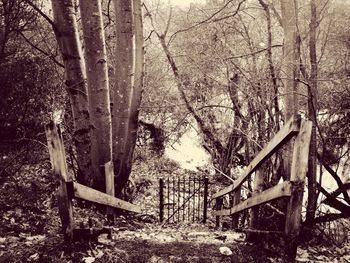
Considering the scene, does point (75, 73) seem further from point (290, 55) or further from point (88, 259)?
point (290, 55)

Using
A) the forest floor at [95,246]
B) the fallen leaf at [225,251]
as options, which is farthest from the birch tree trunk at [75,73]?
the fallen leaf at [225,251]

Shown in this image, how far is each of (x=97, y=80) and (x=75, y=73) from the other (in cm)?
73

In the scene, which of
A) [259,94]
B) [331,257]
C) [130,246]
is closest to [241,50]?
[259,94]

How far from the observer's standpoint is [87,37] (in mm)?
5137

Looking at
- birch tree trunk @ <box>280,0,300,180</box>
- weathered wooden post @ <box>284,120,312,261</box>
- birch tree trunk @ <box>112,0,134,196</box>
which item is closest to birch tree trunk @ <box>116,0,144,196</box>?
birch tree trunk @ <box>112,0,134,196</box>

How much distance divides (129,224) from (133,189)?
5.93 feet

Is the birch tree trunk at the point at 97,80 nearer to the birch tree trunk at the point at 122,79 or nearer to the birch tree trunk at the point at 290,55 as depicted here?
the birch tree trunk at the point at 122,79

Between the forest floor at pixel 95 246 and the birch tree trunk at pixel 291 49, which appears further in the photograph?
the birch tree trunk at pixel 291 49

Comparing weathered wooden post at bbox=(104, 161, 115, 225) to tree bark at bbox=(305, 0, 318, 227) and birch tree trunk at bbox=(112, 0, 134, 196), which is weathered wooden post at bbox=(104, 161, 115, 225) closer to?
birch tree trunk at bbox=(112, 0, 134, 196)

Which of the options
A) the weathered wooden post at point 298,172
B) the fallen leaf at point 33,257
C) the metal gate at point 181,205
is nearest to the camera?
the weathered wooden post at point 298,172

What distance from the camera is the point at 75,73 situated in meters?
5.72

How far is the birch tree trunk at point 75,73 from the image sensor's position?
5602 mm

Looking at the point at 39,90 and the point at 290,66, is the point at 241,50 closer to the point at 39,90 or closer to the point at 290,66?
the point at 290,66

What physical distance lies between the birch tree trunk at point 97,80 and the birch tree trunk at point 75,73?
16.3 inches
